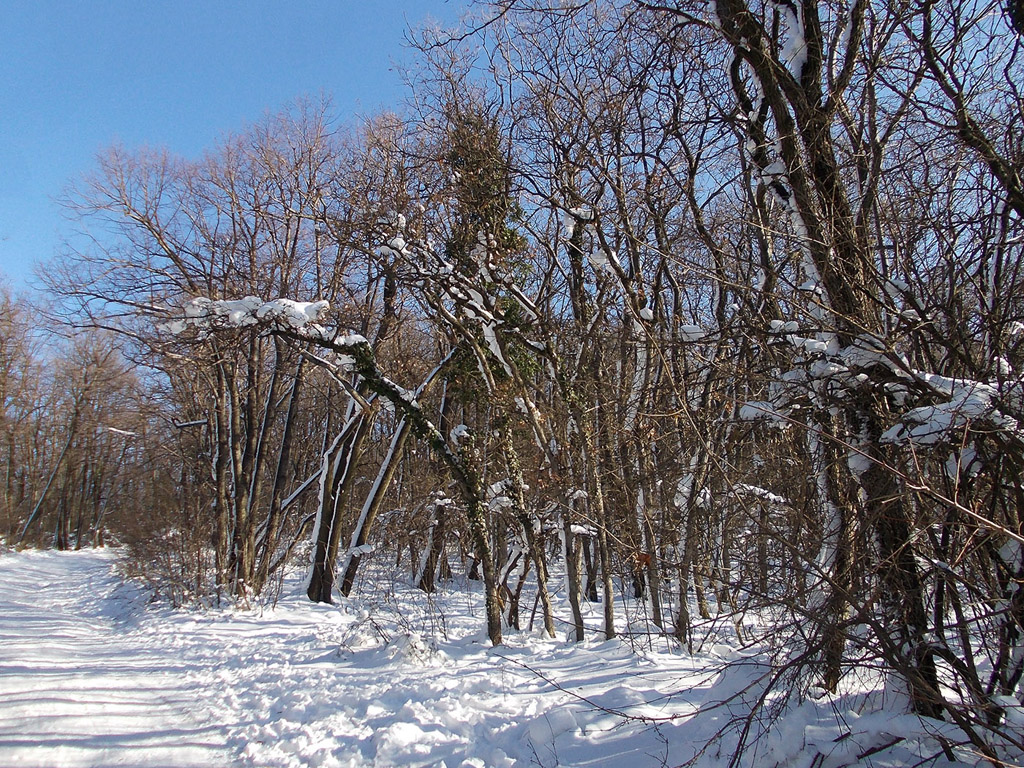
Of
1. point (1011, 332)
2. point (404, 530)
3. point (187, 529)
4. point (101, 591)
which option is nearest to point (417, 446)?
point (404, 530)

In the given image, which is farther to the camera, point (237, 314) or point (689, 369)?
point (237, 314)

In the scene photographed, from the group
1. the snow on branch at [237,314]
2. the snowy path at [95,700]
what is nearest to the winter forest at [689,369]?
the snow on branch at [237,314]

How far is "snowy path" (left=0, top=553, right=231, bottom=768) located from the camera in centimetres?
474

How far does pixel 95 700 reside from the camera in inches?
234

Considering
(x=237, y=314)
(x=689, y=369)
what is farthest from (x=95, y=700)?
(x=689, y=369)

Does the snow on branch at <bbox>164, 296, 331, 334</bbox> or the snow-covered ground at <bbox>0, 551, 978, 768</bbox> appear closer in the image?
the snow-covered ground at <bbox>0, 551, 978, 768</bbox>

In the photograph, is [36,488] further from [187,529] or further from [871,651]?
[871,651]

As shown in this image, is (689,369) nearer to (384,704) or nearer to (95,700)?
(384,704)

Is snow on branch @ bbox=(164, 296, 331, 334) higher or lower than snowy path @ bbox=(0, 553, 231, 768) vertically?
higher

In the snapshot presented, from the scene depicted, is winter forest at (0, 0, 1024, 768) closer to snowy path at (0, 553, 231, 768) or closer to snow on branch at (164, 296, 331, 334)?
snow on branch at (164, 296, 331, 334)

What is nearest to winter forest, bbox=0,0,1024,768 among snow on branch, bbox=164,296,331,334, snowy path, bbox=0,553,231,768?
snow on branch, bbox=164,296,331,334

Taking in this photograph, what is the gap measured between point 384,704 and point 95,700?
292 centimetres

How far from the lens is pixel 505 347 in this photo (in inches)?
378

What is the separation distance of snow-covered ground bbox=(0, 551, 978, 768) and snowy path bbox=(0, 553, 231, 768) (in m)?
0.02
